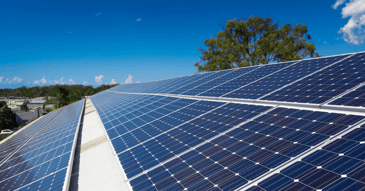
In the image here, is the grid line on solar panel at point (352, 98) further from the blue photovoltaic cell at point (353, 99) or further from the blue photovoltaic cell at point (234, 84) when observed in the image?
the blue photovoltaic cell at point (234, 84)

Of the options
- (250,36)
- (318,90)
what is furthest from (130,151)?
(250,36)

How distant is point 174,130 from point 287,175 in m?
5.51

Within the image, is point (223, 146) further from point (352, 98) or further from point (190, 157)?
point (352, 98)

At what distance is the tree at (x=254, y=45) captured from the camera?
4950 centimetres

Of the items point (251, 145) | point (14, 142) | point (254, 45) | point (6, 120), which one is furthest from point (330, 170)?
point (6, 120)

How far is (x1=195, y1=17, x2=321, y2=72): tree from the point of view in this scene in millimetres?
49500

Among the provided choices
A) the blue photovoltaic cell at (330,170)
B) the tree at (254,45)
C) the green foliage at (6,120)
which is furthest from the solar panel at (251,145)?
the green foliage at (6,120)

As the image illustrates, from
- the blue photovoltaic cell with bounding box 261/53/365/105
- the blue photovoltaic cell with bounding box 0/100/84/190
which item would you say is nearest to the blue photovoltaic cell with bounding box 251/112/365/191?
the blue photovoltaic cell with bounding box 261/53/365/105

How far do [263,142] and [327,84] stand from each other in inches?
219

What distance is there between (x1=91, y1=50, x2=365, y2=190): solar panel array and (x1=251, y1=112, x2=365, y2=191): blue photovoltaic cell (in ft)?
0.05

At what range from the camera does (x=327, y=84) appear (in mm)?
8969

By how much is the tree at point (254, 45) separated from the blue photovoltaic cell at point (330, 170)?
50003 millimetres

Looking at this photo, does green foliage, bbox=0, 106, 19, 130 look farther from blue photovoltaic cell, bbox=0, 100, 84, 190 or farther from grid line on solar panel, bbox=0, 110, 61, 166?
blue photovoltaic cell, bbox=0, 100, 84, 190

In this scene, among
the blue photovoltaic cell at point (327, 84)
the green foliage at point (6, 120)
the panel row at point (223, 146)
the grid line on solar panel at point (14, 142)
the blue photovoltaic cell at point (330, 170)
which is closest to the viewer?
the blue photovoltaic cell at point (330, 170)
